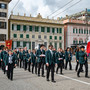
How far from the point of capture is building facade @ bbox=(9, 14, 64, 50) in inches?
1650

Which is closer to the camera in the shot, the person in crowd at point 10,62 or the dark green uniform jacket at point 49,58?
the dark green uniform jacket at point 49,58

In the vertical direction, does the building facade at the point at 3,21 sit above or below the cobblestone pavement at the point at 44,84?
above

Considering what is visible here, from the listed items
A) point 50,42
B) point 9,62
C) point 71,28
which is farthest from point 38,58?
point 71,28

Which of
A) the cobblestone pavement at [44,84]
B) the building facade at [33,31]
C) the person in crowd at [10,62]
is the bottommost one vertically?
the cobblestone pavement at [44,84]

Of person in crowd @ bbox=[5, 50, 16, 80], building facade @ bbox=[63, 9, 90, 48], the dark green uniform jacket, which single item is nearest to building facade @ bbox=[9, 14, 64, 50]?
building facade @ bbox=[63, 9, 90, 48]

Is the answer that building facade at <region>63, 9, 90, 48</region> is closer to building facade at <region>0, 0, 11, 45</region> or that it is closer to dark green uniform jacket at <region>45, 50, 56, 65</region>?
building facade at <region>0, 0, 11, 45</region>

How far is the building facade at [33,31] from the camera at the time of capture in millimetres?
41906

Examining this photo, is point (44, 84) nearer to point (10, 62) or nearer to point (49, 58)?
point (49, 58)

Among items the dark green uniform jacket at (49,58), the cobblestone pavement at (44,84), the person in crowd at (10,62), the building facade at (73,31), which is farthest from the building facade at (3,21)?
the dark green uniform jacket at (49,58)

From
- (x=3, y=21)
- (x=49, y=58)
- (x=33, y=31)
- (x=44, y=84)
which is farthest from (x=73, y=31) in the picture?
(x=44, y=84)

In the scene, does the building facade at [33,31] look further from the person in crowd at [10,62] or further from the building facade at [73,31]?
the person in crowd at [10,62]

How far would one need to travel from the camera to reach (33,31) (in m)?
44.5

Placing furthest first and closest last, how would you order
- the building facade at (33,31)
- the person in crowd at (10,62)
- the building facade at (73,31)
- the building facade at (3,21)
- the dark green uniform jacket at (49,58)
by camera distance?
1. the building facade at (73,31)
2. the building facade at (33,31)
3. the building facade at (3,21)
4. the person in crowd at (10,62)
5. the dark green uniform jacket at (49,58)

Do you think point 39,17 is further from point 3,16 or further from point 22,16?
point 3,16
